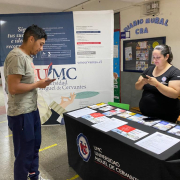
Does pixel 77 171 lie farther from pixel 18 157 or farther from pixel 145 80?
pixel 145 80

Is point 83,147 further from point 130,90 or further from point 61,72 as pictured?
point 130,90

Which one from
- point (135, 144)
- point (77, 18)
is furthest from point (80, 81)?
point (135, 144)

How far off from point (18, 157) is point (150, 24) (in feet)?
10.7

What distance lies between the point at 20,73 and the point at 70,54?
1759 millimetres

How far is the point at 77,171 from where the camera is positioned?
6.59 ft

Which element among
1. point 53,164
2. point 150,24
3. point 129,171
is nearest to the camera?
point 129,171

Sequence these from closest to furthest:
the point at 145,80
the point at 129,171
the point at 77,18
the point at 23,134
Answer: the point at 129,171 → the point at 23,134 → the point at 145,80 → the point at 77,18

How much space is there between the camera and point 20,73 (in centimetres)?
144

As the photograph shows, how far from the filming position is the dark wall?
13.1ft

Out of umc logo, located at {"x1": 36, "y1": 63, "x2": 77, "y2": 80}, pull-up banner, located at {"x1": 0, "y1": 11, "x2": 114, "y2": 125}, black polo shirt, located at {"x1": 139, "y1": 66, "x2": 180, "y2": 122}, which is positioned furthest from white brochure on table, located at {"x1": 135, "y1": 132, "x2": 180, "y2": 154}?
umc logo, located at {"x1": 36, "y1": 63, "x2": 77, "y2": 80}

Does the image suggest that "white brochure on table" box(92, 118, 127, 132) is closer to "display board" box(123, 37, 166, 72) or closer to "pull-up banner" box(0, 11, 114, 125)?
"pull-up banner" box(0, 11, 114, 125)

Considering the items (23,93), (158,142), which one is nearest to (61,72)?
(23,93)

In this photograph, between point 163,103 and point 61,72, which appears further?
point 61,72

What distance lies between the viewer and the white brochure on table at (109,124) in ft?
5.19
